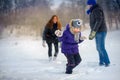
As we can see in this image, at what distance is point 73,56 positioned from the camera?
2516mm

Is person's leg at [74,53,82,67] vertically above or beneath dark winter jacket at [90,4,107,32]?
beneath

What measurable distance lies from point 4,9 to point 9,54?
0.47 meters

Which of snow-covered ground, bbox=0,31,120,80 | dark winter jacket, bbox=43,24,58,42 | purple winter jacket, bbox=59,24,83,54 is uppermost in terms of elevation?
dark winter jacket, bbox=43,24,58,42

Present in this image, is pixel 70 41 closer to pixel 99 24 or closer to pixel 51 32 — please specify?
pixel 99 24

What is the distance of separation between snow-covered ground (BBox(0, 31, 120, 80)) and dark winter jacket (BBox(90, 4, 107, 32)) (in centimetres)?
34

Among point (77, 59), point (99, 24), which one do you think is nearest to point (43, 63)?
point (77, 59)

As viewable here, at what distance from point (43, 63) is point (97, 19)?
2.37 feet

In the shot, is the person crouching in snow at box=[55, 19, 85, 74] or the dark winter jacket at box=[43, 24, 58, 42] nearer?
the person crouching in snow at box=[55, 19, 85, 74]

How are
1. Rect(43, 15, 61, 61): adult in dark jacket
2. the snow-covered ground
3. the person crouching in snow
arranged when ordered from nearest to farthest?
1. the snow-covered ground
2. the person crouching in snow
3. Rect(43, 15, 61, 61): adult in dark jacket

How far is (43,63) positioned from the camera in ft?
9.89

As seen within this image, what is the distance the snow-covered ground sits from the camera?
7.78 feet

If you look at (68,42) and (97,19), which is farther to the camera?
(97,19)

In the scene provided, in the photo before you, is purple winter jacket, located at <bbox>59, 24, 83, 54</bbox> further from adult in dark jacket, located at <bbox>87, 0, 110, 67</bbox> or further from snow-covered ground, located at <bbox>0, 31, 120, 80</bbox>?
adult in dark jacket, located at <bbox>87, 0, 110, 67</bbox>

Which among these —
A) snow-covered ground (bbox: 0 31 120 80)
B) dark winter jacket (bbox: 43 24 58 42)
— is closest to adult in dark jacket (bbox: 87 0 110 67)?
snow-covered ground (bbox: 0 31 120 80)
